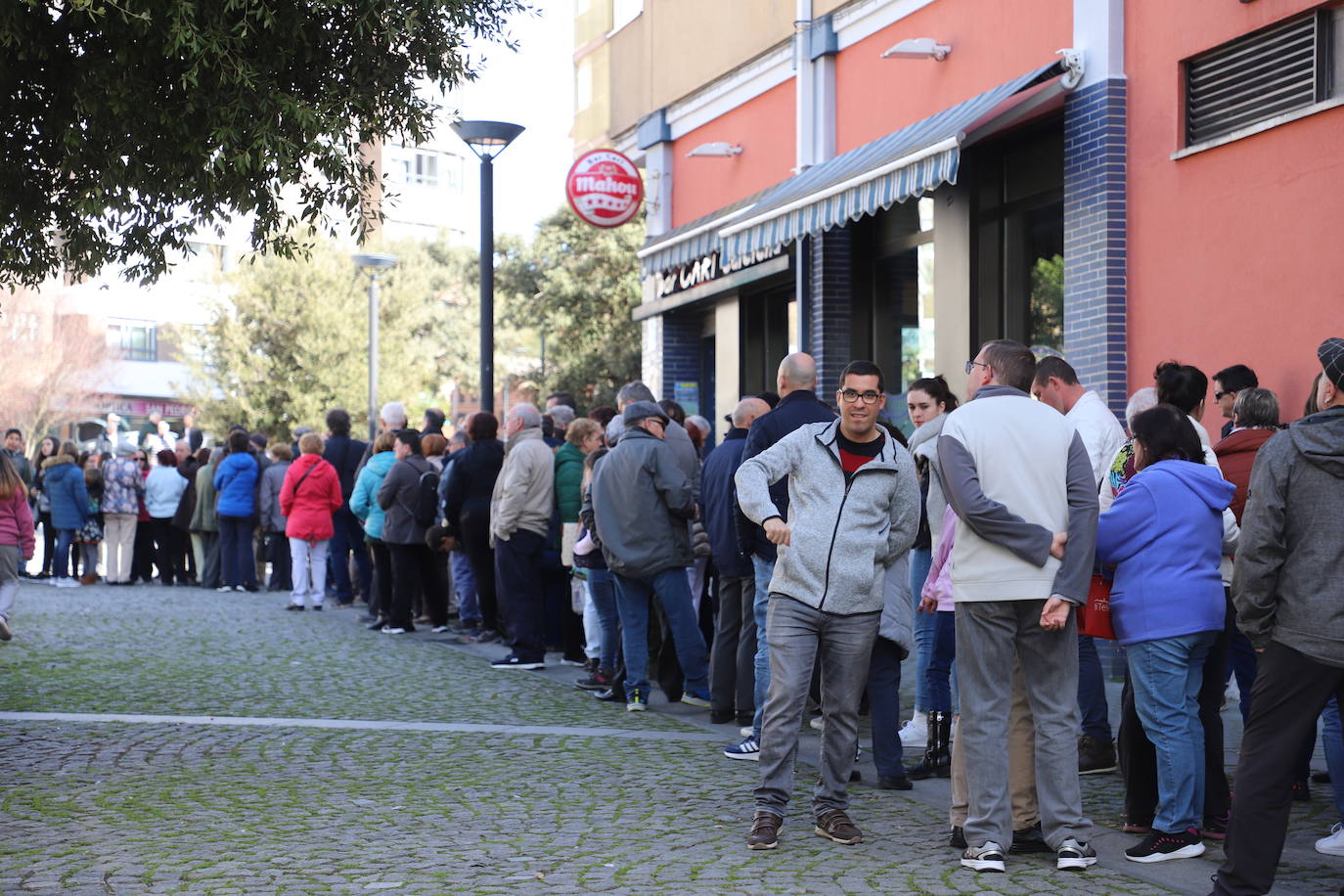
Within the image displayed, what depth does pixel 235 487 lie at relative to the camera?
1978 cm

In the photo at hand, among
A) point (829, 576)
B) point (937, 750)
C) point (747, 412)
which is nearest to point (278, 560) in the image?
point (747, 412)

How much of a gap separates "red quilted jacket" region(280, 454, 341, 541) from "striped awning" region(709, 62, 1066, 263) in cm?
499

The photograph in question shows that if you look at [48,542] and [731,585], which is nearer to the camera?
[731,585]

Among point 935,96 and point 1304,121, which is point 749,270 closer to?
point 935,96

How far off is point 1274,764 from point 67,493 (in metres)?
18.5

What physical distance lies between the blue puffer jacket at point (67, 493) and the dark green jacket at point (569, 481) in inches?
444

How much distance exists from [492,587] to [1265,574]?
9473 mm

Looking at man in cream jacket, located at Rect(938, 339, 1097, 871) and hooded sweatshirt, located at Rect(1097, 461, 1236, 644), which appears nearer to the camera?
man in cream jacket, located at Rect(938, 339, 1097, 871)

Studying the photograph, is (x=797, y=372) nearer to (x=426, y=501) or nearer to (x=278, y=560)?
(x=426, y=501)

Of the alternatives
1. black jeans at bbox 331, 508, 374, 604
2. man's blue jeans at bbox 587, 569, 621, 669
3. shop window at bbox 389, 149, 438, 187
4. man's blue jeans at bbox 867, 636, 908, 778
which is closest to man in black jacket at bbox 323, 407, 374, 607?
black jeans at bbox 331, 508, 374, 604

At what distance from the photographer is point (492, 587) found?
1413 centimetres

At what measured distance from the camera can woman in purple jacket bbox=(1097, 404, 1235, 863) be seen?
6.16m

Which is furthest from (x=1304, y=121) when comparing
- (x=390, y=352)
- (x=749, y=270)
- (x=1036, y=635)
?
(x=390, y=352)

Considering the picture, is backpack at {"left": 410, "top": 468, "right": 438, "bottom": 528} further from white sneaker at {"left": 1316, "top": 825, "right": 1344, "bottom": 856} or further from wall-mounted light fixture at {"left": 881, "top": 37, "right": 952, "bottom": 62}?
white sneaker at {"left": 1316, "top": 825, "right": 1344, "bottom": 856}
